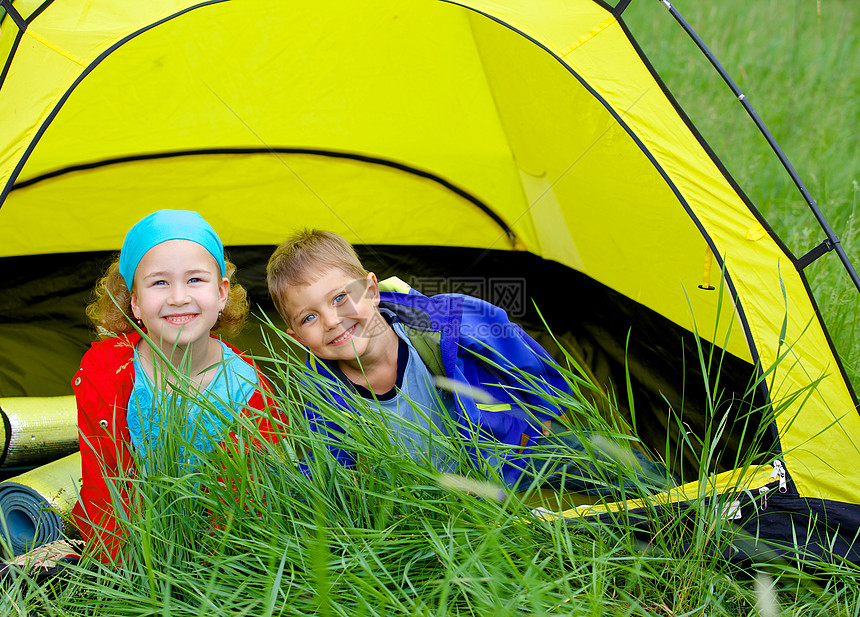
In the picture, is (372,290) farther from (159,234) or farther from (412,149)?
(412,149)

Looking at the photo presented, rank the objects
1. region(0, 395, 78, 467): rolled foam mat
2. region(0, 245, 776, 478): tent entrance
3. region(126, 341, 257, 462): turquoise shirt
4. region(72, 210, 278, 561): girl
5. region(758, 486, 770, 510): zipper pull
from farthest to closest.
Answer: region(0, 245, 776, 478): tent entrance → region(0, 395, 78, 467): rolled foam mat → region(72, 210, 278, 561): girl → region(758, 486, 770, 510): zipper pull → region(126, 341, 257, 462): turquoise shirt

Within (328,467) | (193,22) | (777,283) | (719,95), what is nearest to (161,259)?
(328,467)

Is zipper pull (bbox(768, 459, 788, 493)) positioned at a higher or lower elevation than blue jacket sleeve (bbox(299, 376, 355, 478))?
lower

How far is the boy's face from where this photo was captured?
1442 millimetres

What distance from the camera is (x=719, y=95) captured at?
343 cm

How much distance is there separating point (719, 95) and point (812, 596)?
2.91m

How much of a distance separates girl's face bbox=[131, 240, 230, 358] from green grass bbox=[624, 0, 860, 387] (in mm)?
1772

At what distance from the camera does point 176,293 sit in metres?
1.39

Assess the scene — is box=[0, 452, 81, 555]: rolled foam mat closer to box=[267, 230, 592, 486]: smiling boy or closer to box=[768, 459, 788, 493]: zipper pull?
box=[267, 230, 592, 486]: smiling boy

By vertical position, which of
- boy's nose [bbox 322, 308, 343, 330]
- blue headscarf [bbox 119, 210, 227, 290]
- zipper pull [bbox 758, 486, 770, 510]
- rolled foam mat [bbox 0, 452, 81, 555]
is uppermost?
blue headscarf [bbox 119, 210, 227, 290]

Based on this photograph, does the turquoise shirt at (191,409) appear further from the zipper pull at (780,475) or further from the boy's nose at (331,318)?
the zipper pull at (780,475)

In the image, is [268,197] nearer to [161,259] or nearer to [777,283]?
[161,259]

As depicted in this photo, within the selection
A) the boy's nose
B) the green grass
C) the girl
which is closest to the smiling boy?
the boy's nose

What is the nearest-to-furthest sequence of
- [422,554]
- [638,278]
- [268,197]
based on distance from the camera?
1. [422,554]
2. [638,278]
3. [268,197]
